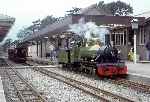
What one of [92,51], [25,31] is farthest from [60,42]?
[25,31]

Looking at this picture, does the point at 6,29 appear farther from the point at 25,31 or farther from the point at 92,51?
the point at 25,31

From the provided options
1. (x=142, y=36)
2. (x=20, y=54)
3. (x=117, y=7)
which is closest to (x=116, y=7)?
(x=117, y=7)

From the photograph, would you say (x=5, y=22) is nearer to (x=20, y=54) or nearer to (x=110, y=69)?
(x=20, y=54)

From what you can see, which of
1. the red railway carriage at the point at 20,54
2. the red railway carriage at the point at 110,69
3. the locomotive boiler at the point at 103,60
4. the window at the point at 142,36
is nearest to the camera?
the red railway carriage at the point at 110,69

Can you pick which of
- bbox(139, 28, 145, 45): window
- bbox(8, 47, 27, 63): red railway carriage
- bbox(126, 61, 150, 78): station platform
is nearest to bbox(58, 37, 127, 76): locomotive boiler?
bbox(126, 61, 150, 78): station platform

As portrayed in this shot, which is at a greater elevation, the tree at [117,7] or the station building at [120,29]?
the tree at [117,7]

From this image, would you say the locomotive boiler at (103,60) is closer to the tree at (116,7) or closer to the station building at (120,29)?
the station building at (120,29)

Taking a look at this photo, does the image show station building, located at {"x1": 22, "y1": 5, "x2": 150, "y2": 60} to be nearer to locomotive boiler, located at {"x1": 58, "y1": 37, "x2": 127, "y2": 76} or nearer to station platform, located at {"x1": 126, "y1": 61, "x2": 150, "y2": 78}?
station platform, located at {"x1": 126, "y1": 61, "x2": 150, "y2": 78}

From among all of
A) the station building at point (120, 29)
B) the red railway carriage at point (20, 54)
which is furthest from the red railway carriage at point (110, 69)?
the red railway carriage at point (20, 54)

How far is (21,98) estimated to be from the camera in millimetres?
12750

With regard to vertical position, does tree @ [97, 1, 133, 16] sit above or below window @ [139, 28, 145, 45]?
above

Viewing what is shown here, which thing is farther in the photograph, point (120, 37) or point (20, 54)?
point (20, 54)

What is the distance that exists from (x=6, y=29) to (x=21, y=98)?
2518 centimetres

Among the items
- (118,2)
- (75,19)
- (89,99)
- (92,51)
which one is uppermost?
(118,2)
